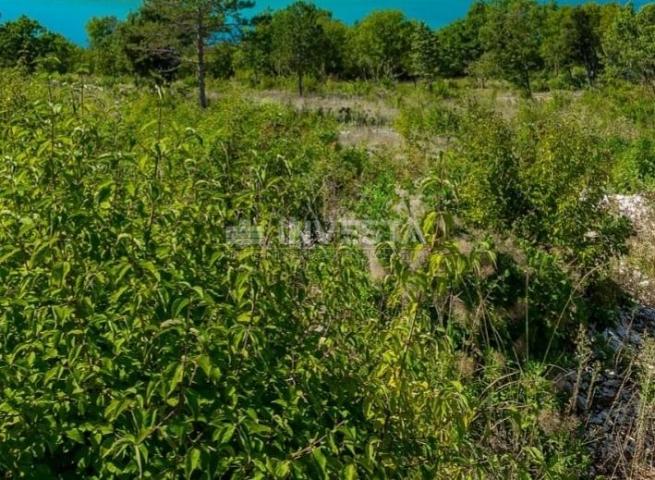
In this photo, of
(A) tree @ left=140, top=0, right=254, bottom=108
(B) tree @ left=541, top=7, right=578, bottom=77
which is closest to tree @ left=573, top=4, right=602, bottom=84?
(B) tree @ left=541, top=7, right=578, bottom=77

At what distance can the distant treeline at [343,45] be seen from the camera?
20047 millimetres

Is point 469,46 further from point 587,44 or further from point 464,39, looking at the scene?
point 587,44

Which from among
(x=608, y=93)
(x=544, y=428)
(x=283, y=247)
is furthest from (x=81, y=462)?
(x=608, y=93)

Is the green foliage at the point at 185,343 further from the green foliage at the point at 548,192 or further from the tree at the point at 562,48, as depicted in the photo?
the tree at the point at 562,48

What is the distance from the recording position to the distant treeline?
20047mm

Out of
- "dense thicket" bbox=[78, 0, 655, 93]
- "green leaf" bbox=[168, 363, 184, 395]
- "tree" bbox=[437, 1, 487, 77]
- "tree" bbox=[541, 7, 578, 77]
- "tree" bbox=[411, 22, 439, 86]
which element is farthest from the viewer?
"tree" bbox=[437, 1, 487, 77]

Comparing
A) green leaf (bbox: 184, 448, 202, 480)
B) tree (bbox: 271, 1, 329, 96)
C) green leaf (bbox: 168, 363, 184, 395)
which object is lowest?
green leaf (bbox: 184, 448, 202, 480)

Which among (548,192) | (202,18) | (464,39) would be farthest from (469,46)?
(548,192)

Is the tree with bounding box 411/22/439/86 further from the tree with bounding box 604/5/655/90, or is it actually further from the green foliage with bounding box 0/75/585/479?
the green foliage with bounding box 0/75/585/479

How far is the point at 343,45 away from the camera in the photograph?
5622cm

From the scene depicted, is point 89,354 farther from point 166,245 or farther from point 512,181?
point 512,181

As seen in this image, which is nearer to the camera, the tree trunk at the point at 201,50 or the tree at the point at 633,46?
the tree trunk at the point at 201,50

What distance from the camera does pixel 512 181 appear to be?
5250 mm

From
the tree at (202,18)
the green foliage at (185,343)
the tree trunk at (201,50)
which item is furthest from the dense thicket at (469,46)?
the green foliage at (185,343)
